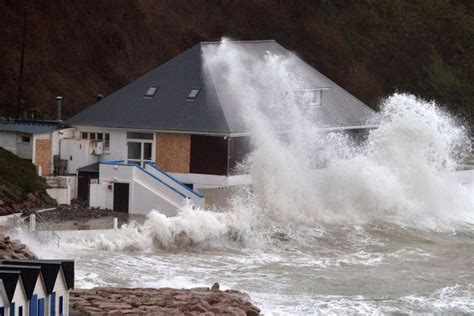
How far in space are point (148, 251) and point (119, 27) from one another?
68.4 ft

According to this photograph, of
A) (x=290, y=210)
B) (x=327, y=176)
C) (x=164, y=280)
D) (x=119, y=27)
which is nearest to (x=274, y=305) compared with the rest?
(x=164, y=280)

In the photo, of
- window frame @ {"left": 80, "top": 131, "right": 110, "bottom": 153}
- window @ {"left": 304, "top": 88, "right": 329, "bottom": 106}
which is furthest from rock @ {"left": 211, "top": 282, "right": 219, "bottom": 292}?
window @ {"left": 304, "top": 88, "right": 329, "bottom": 106}

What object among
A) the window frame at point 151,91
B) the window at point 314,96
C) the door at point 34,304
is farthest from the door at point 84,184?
the door at point 34,304

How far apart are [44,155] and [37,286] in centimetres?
1429

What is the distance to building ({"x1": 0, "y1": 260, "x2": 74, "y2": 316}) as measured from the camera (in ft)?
67.9

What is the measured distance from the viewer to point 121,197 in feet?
111

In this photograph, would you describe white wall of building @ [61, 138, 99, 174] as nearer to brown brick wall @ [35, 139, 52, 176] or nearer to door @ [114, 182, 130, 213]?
brown brick wall @ [35, 139, 52, 176]

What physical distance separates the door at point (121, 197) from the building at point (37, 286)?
36.4 feet

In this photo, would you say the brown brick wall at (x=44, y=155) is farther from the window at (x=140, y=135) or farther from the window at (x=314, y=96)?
the window at (x=314, y=96)

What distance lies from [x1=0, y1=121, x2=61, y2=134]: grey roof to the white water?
4.14m

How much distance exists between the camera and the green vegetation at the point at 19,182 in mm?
31938

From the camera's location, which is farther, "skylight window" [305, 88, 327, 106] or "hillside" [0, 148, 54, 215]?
"skylight window" [305, 88, 327, 106]

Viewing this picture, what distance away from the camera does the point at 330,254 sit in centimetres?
3209

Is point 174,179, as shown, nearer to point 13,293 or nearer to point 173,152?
point 173,152
